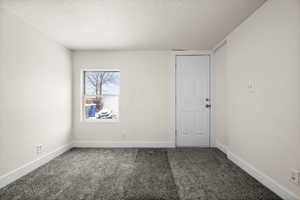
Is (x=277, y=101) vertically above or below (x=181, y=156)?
above

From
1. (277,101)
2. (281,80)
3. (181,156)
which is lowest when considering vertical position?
(181,156)

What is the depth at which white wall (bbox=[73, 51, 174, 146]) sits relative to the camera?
416 centimetres

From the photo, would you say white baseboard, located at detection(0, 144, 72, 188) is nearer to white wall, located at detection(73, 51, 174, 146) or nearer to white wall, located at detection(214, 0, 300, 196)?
white wall, located at detection(73, 51, 174, 146)

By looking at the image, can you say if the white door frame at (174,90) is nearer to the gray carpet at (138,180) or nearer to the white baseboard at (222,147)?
the white baseboard at (222,147)

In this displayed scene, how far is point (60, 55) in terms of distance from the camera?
12.1 ft

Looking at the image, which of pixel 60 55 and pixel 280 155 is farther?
pixel 60 55

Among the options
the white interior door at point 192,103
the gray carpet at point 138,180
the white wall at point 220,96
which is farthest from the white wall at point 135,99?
the white wall at point 220,96

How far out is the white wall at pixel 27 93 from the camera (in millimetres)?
2311

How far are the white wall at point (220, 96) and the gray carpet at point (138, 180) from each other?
0.52 m

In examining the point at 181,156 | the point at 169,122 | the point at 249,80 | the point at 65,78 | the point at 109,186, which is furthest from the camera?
the point at 169,122

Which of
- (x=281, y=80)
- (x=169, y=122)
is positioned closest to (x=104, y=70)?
(x=169, y=122)

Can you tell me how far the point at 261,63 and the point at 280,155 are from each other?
1.18m

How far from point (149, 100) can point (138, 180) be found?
6.87 ft

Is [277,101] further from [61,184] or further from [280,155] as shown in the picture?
[61,184]
